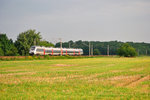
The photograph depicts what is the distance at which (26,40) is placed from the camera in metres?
105

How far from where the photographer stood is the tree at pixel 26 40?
101m

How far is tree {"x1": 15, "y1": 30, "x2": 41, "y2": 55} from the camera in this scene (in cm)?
10069

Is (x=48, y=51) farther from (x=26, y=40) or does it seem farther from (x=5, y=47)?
(x=26, y=40)

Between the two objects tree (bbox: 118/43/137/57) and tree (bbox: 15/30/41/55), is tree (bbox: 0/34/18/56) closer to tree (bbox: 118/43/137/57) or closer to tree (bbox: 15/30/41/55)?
tree (bbox: 15/30/41/55)

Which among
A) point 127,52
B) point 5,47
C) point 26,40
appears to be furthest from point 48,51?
point 127,52

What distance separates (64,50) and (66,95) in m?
71.6

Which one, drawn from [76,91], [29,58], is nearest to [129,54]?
[29,58]

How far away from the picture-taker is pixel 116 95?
11.5 meters

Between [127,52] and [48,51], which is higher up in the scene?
[48,51]

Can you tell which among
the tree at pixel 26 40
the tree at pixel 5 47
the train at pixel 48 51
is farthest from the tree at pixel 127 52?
the tree at pixel 5 47

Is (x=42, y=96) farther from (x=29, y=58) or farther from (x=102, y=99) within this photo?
(x=29, y=58)

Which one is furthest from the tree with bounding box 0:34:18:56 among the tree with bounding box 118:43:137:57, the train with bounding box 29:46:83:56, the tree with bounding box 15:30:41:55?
the tree with bounding box 118:43:137:57

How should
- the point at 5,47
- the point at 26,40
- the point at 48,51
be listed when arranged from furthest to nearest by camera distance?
the point at 26,40 → the point at 5,47 → the point at 48,51

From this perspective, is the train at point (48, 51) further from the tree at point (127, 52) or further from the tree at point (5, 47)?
the tree at point (127, 52)
